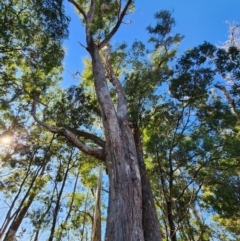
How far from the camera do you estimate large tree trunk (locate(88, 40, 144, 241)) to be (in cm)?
300

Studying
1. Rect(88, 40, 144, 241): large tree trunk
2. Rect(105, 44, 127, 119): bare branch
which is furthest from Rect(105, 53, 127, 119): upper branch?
Rect(88, 40, 144, 241): large tree trunk

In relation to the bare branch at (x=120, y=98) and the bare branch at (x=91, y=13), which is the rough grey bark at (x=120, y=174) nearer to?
the bare branch at (x=120, y=98)

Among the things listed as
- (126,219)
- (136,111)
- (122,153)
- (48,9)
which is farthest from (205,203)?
(48,9)

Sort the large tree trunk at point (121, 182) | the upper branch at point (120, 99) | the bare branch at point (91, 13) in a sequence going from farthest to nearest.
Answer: the bare branch at point (91, 13) → the upper branch at point (120, 99) → the large tree trunk at point (121, 182)

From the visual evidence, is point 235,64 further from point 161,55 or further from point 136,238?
point 136,238

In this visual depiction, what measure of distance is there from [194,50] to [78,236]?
9.25 metres

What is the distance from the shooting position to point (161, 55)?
9.46 m

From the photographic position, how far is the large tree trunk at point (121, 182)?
3.00 metres

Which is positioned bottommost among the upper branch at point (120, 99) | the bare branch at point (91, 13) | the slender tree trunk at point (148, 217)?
the slender tree trunk at point (148, 217)

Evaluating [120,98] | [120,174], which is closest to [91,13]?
[120,98]

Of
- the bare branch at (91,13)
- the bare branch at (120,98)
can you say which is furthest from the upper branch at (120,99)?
the bare branch at (91,13)

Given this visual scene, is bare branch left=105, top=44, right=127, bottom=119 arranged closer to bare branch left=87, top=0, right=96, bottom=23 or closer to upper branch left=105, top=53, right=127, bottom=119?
upper branch left=105, top=53, right=127, bottom=119

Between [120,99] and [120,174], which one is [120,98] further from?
[120,174]

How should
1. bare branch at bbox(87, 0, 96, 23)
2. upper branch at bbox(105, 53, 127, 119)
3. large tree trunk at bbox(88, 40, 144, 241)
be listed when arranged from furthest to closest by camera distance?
bare branch at bbox(87, 0, 96, 23)
upper branch at bbox(105, 53, 127, 119)
large tree trunk at bbox(88, 40, 144, 241)
